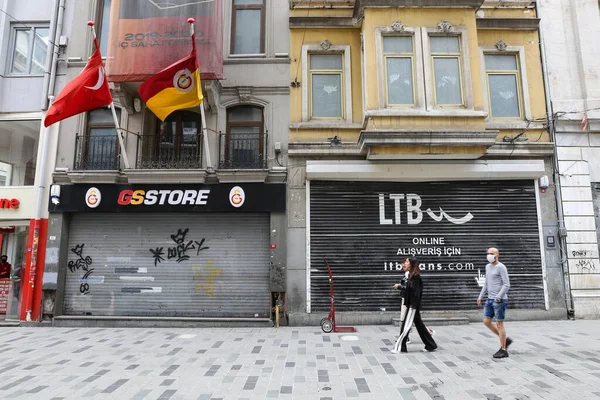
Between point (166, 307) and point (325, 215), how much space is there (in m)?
5.06

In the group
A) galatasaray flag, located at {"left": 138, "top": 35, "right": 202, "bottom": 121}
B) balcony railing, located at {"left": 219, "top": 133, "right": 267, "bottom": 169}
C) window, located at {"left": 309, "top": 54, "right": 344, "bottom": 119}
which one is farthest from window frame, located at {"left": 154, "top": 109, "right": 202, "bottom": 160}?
window, located at {"left": 309, "top": 54, "right": 344, "bottom": 119}

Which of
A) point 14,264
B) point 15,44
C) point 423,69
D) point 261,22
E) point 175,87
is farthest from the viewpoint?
point 15,44

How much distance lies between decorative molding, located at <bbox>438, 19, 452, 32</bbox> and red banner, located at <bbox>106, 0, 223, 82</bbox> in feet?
19.9

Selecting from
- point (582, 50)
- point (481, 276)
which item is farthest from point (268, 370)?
point (582, 50)

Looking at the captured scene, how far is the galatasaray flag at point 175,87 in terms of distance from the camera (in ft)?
29.1

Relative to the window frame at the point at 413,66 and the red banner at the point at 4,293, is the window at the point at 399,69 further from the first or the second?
the red banner at the point at 4,293

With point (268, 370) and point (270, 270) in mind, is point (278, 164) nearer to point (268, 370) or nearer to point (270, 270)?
point (270, 270)

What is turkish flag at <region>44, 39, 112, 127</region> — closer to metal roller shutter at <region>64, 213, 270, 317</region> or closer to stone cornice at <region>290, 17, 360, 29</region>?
metal roller shutter at <region>64, 213, 270, 317</region>

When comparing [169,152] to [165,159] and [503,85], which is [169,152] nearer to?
[165,159]

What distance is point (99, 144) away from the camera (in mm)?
10484

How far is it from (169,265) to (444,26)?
33.2 feet

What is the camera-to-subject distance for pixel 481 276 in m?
9.83

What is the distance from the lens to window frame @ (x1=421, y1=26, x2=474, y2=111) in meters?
9.71

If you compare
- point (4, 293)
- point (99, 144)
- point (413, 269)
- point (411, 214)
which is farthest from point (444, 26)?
Result: point (4, 293)
